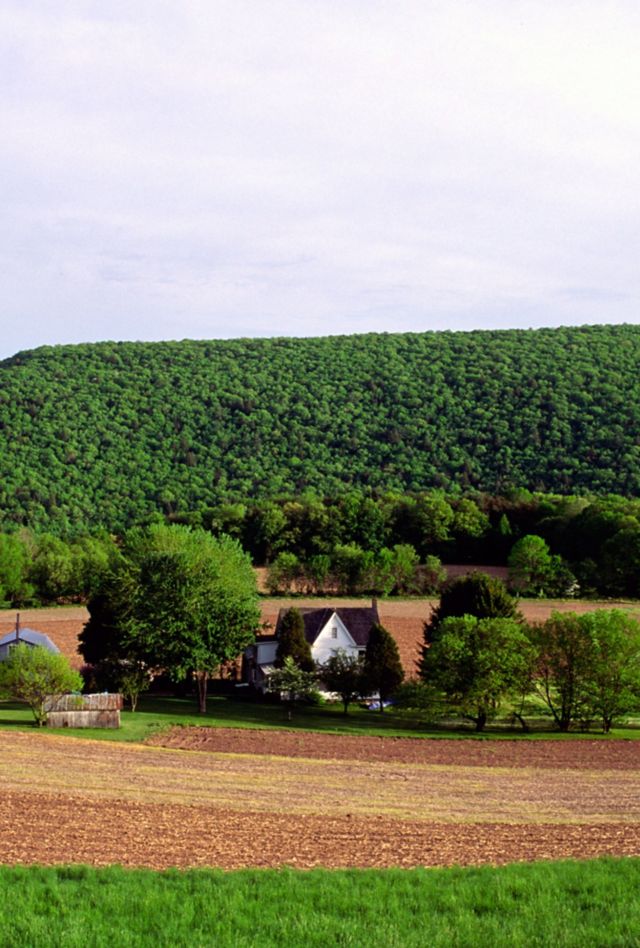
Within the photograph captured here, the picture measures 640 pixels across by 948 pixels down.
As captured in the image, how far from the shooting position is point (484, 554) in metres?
118

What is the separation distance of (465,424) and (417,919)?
141877 mm

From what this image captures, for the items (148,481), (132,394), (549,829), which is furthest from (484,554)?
(549,829)

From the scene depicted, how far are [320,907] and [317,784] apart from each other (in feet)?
62.8

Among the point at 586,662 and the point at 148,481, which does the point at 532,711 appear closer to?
the point at 586,662

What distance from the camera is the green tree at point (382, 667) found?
54781 millimetres

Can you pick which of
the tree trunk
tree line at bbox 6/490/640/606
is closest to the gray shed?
the tree trunk

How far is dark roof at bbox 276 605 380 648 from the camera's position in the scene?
63812 mm

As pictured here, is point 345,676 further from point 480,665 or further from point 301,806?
point 301,806

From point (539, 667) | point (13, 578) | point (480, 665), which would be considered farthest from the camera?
point (13, 578)

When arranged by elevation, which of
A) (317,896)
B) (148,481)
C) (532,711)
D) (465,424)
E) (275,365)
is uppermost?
(275,365)

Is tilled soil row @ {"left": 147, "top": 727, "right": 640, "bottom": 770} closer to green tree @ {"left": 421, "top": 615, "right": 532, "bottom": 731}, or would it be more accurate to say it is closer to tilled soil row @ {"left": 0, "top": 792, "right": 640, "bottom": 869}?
green tree @ {"left": 421, "top": 615, "right": 532, "bottom": 731}

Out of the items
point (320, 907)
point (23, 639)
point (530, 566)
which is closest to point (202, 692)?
point (23, 639)

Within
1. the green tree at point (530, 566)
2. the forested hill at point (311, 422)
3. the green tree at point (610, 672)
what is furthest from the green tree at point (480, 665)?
the forested hill at point (311, 422)

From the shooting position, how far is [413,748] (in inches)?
1689
